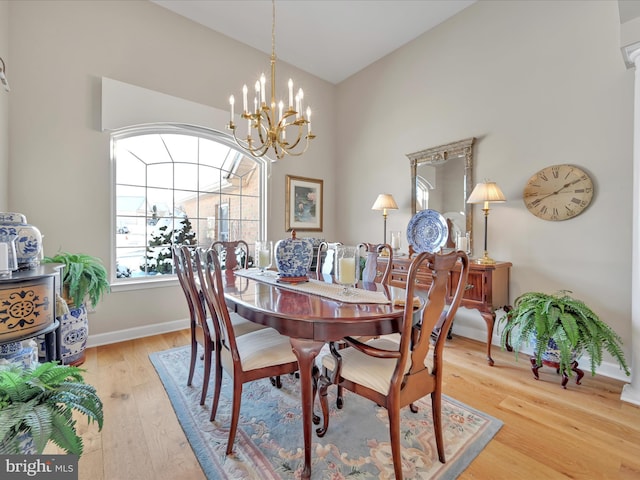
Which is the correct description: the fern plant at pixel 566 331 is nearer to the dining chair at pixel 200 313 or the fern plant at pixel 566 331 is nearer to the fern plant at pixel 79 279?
the dining chair at pixel 200 313

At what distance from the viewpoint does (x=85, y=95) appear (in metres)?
2.86

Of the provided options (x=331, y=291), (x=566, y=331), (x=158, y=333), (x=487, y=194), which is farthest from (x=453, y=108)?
(x=158, y=333)

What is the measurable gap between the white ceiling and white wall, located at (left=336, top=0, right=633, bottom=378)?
0.23 metres

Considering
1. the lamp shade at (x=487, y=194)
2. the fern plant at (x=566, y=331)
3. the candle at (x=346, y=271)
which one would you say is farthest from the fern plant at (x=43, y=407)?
the lamp shade at (x=487, y=194)

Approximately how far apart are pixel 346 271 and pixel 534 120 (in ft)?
8.06

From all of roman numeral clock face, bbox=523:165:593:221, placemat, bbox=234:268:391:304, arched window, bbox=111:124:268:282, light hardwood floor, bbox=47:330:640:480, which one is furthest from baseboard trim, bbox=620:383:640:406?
arched window, bbox=111:124:268:282

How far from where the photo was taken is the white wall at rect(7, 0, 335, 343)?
2613 millimetres

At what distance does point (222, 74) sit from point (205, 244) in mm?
2148

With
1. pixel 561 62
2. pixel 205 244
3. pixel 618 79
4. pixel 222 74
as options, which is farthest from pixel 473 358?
pixel 222 74

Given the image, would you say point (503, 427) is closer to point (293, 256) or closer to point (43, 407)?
point (293, 256)

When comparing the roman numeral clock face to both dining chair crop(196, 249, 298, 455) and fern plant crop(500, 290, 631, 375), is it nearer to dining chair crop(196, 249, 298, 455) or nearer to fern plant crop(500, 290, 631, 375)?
fern plant crop(500, 290, 631, 375)

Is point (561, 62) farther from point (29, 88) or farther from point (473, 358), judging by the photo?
point (29, 88)

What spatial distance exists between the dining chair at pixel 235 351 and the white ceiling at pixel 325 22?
10.3 ft

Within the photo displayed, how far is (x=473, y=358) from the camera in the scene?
106 inches
